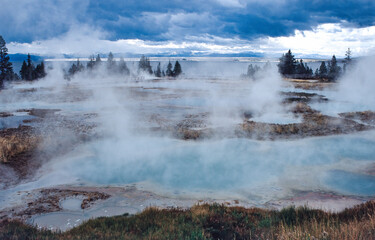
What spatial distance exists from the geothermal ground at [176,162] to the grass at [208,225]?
133cm

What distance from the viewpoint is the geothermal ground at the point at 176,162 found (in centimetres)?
952

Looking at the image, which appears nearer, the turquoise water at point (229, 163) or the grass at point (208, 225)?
the grass at point (208, 225)

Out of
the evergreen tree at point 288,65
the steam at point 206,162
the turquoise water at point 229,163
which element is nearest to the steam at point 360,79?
the evergreen tree at point 288,65

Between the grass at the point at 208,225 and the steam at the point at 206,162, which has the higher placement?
the grass at the point at 208,225

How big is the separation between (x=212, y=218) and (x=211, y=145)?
8844 millimetres

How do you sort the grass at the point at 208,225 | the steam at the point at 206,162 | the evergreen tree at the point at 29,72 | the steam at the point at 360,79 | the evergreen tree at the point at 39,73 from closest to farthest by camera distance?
the grass at the point at 208,225 → the steam at the point at 206,162 → the steam at the point at 360,79 → the evergreen tree at the point at 29,72 → the evergreen tree at the point at 39,73

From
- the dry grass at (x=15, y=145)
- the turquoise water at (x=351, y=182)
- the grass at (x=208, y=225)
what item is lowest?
the turquoise water at (x=351, y=182)

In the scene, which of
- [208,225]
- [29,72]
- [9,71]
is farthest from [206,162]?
[29,72]

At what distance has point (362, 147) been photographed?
51.6 ft

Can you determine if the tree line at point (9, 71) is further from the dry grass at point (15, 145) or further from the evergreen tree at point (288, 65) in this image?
the evergreen tree at point (288, 65)

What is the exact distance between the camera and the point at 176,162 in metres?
13.3

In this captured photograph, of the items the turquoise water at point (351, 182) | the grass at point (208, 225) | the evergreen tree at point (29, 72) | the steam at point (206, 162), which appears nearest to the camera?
the grass at point (208, 225)

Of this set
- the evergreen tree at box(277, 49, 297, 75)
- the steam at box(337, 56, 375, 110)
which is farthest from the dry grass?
the evergreen tree at box(277, 49, 297, 75)

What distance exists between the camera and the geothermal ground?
952 centimetres
